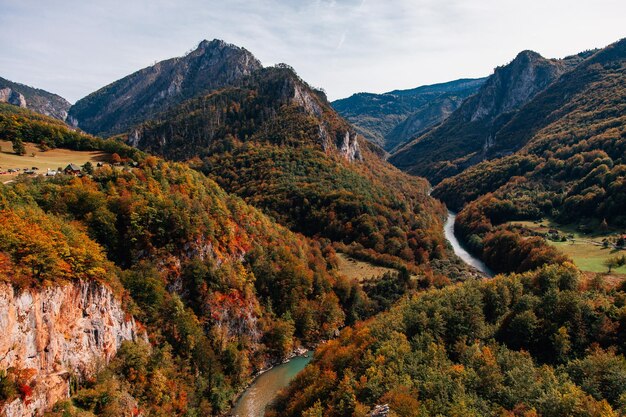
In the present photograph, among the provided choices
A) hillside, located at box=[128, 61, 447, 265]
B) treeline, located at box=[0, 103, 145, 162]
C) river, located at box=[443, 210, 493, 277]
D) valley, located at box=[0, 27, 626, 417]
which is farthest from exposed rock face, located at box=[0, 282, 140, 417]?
river, located at box=[443, 210, 493, 277]

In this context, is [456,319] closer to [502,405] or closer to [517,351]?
[517,351]

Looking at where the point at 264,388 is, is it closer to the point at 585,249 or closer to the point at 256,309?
the point at 256,309

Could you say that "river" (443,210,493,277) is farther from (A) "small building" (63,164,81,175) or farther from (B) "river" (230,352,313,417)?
(A) "small building" (63,164,81,175)

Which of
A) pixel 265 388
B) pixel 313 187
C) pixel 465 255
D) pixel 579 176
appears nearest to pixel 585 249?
pixel 465 255

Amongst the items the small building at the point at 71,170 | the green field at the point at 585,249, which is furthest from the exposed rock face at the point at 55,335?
the green field at the point at 585,249

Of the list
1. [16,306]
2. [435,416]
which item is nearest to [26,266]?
[16,306]
